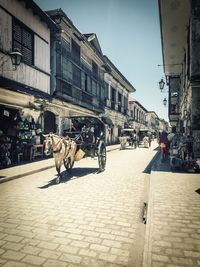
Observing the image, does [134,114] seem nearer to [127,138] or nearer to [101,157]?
[127,138]

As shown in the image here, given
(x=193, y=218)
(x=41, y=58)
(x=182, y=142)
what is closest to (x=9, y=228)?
(x=193, y=218)

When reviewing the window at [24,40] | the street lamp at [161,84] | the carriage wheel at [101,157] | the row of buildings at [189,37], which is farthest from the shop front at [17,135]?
the street lamp at [161,84]

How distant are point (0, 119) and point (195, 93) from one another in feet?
30.4

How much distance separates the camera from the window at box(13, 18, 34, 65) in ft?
39.0

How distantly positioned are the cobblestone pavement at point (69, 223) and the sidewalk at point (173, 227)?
0.29 metres

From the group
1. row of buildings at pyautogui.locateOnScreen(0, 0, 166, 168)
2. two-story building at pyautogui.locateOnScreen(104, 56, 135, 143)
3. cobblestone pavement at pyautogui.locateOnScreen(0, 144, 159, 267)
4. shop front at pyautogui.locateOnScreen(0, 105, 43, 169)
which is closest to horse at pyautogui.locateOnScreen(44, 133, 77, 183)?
cobblestone pavement at pyautogui.locateOnScreen(0, 144, 159, 267)

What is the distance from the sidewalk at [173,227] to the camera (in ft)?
9.74

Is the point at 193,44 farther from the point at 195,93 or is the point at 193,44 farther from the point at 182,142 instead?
the point at 182,142

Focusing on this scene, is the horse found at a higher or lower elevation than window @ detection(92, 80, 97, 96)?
lower

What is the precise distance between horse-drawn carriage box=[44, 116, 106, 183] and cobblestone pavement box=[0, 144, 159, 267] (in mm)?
1119

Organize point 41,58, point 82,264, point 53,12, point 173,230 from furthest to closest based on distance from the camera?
point 53,12, point 41,58, point 173,230, point 82,264

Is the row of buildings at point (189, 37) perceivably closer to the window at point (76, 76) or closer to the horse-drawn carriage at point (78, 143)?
the horse-drawn carriage at point (78, 143)

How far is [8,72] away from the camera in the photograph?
1099 centimetres

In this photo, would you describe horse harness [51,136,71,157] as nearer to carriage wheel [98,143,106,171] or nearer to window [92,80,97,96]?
carriage wheel [98,143,106,171]
